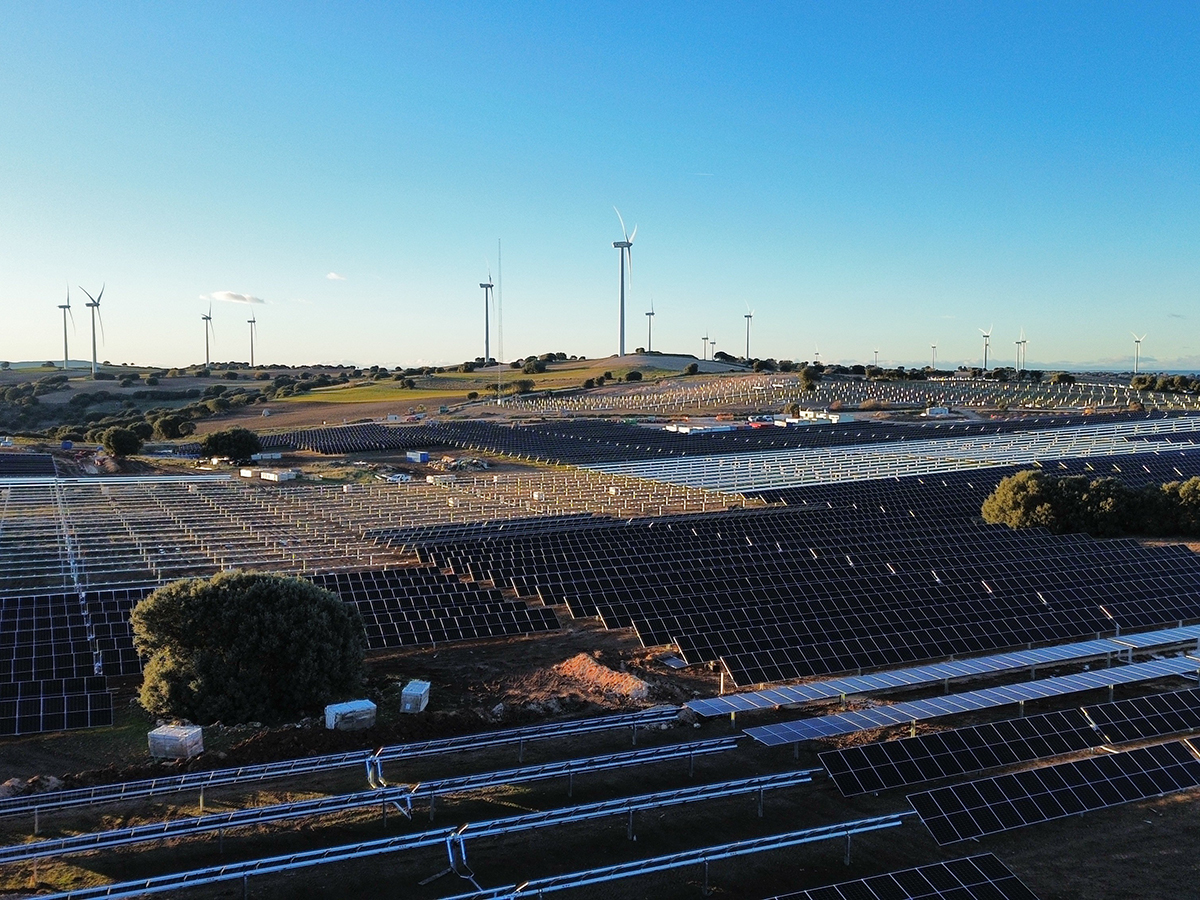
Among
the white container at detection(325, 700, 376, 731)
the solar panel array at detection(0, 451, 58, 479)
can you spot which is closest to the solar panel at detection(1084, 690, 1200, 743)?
the white container at detection(325, 700, 376, 731)

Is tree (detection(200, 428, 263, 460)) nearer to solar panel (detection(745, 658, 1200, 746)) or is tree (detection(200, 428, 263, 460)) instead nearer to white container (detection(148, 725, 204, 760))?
white container (detection(148, 725, 204, 760))

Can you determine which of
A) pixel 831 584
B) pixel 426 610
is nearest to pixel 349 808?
pixel 426 610

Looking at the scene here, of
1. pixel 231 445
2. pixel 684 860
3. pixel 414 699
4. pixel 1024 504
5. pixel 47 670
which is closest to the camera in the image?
pixel 684 860

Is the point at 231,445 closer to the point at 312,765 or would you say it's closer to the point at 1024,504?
the point at 1024,504

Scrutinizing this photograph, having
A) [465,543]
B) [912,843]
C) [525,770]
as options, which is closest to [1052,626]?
[912,843]

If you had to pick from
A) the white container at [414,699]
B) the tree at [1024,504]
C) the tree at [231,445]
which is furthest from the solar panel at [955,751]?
the tree at [231,445]

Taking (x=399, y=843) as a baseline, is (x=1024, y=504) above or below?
above
